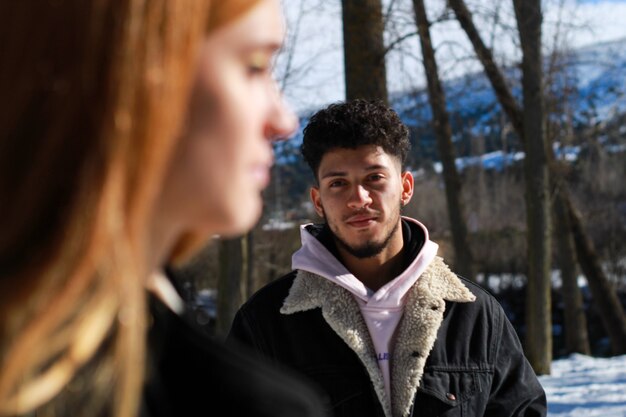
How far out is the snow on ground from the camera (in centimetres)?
821

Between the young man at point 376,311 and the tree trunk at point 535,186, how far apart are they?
7.91 m

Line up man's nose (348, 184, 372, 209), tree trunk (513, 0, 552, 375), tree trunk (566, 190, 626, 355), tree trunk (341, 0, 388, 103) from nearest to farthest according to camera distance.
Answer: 1. man's nose (348, 184, 372, 209)
2. tree trunk (341, 0, 388, 103)
3. tree trunk (513, 0, 552, 375)
4. tree trunk (566, 190, 626, 355)

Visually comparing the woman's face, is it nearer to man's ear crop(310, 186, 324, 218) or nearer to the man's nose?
the man's nose

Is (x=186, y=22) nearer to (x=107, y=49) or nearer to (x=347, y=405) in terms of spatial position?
(x=107, y=49)

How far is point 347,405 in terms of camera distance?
2.91 meters

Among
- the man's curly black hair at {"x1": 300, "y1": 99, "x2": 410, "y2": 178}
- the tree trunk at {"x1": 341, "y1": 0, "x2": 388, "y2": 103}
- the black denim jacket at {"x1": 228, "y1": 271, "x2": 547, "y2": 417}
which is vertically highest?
the tree trunk at {"x1": 341, "y1": 0, "x2": 388, "y2": 103}

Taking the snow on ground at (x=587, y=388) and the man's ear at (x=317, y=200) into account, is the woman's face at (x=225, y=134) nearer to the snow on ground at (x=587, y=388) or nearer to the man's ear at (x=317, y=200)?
the man's ear at (x=317, y=200)

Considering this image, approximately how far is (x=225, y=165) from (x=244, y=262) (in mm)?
12030

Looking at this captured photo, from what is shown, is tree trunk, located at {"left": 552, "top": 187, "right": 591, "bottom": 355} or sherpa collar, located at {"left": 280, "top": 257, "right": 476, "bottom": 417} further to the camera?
tree trunk, located at {"left": 552, "top": 187, "right": 591, "bottom": 355}

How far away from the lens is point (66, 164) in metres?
0.93

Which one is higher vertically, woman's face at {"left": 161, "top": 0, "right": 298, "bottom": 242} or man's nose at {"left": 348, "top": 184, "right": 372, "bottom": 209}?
woman's face at {"left": 161, "top": 0, "right": 298, "bottom": 242}

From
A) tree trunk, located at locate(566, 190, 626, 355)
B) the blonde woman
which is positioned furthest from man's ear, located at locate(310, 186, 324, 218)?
tree trunk, located at locate(566, 190, 626, 355)

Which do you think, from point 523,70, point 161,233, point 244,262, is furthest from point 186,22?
point 244,262

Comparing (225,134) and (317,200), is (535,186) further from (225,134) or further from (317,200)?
(225,134)
